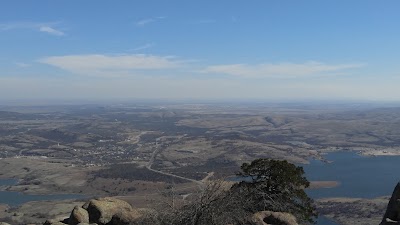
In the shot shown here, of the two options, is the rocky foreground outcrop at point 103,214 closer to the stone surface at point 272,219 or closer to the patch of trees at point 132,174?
the stone surface at point 272,219

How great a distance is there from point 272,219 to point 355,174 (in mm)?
117411

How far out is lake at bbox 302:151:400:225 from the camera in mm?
105500

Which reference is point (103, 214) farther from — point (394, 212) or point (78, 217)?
point (394, 212)

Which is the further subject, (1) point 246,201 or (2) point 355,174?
(2) point 355,174

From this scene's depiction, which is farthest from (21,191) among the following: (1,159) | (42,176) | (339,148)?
(339,148)

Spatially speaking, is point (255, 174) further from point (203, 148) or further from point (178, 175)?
point (203, 148)

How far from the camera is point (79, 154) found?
179 meters

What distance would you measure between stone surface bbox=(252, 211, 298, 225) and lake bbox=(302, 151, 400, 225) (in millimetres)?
58091

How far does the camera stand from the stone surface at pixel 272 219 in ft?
67.9

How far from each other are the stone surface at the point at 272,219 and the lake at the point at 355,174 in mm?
58091

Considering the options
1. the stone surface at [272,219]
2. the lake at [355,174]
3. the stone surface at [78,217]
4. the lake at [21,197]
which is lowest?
the lake at [21,197]

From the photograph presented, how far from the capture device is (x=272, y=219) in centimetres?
2103

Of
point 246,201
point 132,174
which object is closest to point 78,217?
point 246,201

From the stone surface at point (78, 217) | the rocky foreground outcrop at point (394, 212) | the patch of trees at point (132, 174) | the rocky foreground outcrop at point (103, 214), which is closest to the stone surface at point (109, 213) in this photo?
the rocky foreground outcrop at point (103, 214)
